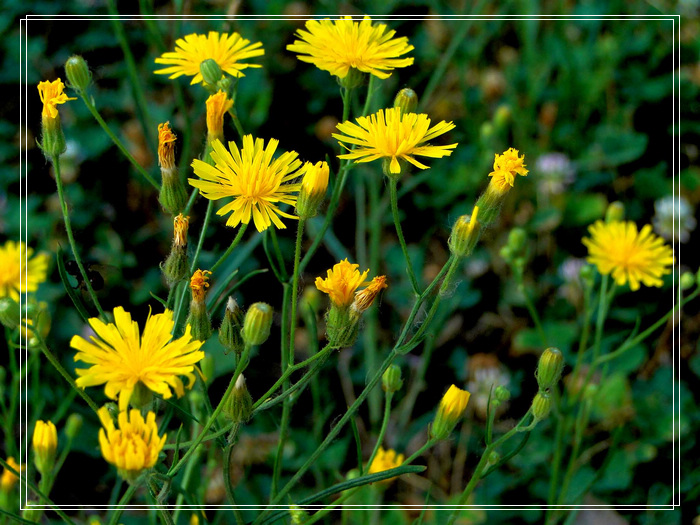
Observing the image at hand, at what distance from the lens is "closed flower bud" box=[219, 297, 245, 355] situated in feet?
3.32

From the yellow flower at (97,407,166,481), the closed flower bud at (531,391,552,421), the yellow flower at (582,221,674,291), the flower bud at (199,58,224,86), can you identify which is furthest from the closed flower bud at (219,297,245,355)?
the yellow flower at (582,221,674,291)

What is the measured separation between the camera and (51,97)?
1.17m

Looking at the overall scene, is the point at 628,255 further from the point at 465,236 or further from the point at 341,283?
the point at 341,283

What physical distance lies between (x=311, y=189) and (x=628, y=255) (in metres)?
1.05

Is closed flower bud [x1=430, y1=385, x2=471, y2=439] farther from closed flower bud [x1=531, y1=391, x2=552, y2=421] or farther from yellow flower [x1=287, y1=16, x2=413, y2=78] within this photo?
yellow flower [x1=287, y1=16, x2=413, y2=78]

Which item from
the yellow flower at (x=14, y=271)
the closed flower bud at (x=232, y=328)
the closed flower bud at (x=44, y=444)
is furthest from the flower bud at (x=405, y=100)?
the yellow flower at (x=14, y=271)

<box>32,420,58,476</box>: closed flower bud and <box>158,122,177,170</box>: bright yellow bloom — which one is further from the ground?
<box>158,122,177,170</box>: bright yellow bloom

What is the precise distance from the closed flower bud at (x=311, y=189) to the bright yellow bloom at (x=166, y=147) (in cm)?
23

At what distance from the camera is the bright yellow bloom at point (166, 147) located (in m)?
1.12


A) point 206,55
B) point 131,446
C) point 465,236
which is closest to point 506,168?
point 465,236

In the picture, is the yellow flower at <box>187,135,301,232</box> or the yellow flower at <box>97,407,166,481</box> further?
the yellow flower at <box>187,135,301,232</box>

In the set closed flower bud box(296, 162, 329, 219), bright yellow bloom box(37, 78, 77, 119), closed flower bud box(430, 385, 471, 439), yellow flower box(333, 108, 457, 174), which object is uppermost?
bright yellow bloom box(37, 78, 77, 119)

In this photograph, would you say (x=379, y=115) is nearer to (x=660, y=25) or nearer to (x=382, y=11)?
(x=382, y=11)

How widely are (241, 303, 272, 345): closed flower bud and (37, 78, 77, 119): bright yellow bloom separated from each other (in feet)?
1.65
